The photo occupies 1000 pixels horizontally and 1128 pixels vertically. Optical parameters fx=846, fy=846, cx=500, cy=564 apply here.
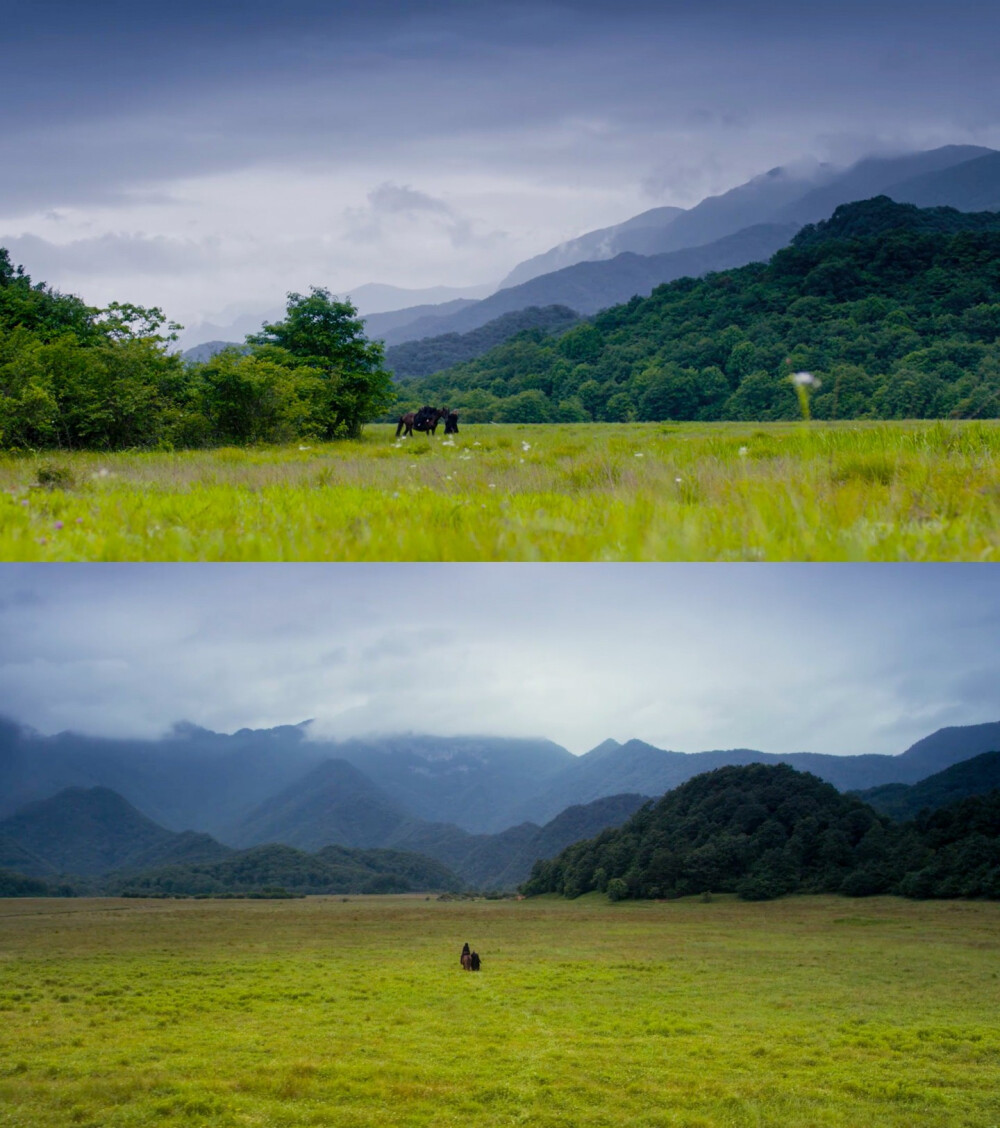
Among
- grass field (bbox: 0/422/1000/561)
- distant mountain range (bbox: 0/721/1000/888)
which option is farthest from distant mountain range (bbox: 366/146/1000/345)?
grass field (bbox: 0/422/1000/561)

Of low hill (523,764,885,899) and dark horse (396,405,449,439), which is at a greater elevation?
dark horse (396,405,449,439)

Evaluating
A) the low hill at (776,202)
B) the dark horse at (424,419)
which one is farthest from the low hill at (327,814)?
the low hill at (776,202)

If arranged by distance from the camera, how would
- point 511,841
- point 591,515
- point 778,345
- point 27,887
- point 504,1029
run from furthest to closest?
1. point 511,841
2. point 778,345
3. point 27,887
4. point 504,1029
5. point 591,515

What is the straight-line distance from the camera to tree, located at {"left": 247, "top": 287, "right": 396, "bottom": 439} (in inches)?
1371

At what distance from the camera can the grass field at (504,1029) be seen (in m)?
11.3

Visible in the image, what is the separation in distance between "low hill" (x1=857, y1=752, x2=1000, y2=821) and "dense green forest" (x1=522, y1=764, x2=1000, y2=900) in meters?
7.03

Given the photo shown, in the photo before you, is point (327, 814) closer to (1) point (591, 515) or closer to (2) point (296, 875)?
(2) point (296, 875)

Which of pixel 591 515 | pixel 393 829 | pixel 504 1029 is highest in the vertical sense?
pixel 591 515

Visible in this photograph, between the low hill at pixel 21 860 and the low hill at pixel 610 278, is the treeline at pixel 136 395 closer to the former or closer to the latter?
the low hill at pixel 21 860

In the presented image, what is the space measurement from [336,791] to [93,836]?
45.3 meters

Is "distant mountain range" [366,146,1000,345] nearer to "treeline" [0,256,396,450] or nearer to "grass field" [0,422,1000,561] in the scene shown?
"treeline" [0,256,396,450]

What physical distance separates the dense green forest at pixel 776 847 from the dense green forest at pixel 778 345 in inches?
921

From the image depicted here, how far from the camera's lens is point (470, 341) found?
403ft

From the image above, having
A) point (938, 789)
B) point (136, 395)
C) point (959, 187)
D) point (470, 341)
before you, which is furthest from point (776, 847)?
point (959, 187)
